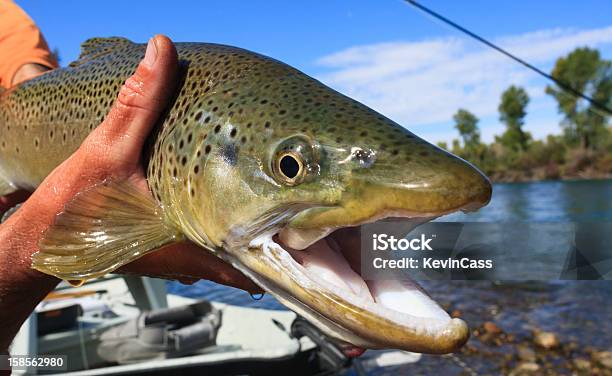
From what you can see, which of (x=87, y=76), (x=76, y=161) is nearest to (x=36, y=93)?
(x=87, y=76)

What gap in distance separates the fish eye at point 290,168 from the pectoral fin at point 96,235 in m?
0.57

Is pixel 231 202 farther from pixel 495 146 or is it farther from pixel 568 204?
pixel 495 146

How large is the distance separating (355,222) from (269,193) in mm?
318

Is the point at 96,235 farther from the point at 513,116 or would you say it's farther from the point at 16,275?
the point at 513,116

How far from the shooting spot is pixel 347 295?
1404mm

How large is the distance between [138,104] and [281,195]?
780 mm

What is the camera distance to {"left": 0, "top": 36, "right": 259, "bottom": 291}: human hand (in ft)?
6.49

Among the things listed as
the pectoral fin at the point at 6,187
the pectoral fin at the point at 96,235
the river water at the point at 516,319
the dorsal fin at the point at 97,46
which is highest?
the dorsal fin at the point at 97,46

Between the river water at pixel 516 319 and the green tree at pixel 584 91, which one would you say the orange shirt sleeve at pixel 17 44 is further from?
the green tree at pixel 584 91

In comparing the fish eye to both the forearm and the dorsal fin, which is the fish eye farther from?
the dorsal fin

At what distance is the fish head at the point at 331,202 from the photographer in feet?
4.53

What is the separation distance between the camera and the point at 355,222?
145cm

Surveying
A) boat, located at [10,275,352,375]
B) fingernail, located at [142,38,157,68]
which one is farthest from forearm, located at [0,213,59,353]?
boat, located at [10,275,352,375]

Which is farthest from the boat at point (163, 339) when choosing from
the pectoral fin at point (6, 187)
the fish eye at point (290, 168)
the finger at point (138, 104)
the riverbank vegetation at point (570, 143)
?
the riverbank vegetation at point (570, 143)
